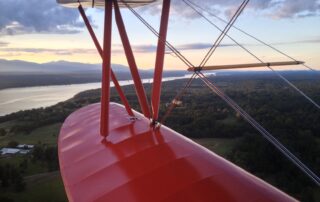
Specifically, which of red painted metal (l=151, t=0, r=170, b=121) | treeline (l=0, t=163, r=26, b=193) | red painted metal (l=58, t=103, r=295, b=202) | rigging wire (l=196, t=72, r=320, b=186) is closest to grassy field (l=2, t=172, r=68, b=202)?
treeline (l=0, t=163, r=26, b=193)

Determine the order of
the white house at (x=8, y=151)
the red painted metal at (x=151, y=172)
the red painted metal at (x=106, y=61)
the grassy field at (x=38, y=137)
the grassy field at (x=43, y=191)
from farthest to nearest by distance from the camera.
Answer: the grassy field at (x=38, y=137), the white house at (x=8, y=151), the grassy field at (x=43, y=191), the red painted metal at (x=106, y=61), the red painted metal at (x=151, y=172)

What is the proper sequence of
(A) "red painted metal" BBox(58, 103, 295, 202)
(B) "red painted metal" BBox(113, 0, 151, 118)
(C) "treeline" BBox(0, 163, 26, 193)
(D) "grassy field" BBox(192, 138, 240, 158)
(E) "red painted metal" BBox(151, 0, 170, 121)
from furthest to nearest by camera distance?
(D) "grassy field" BBox(192, 138, 240, 158)
(C) "treeline" BBox(0, 163, 26, 193)
(B) "red painted metal" BBox(113, 0, 151, 118)
(E) "red painted metal" BBox(151, 0, 170, 121)
(A) "red painted metal" BBox(58, 103, 295, 202)

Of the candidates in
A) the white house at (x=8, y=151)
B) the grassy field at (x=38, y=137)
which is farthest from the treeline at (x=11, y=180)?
the grassy field at (x=38, y=137)

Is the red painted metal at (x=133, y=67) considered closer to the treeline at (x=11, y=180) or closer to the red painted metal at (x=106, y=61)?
the red painted metal at (x=106, y=61)

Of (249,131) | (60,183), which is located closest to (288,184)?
(249,131)

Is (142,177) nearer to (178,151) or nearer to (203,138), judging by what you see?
(178,151)

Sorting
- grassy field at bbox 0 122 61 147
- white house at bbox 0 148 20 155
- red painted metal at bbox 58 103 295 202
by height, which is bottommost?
grassy field at bbox 0 122 61 147

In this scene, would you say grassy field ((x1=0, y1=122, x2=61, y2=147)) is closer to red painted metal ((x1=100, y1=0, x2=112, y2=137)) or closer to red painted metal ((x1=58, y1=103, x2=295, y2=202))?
red painted metal ((x1=100, y1=0, x2=112, y2=137))

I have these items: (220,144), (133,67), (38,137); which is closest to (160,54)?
(133,67)
